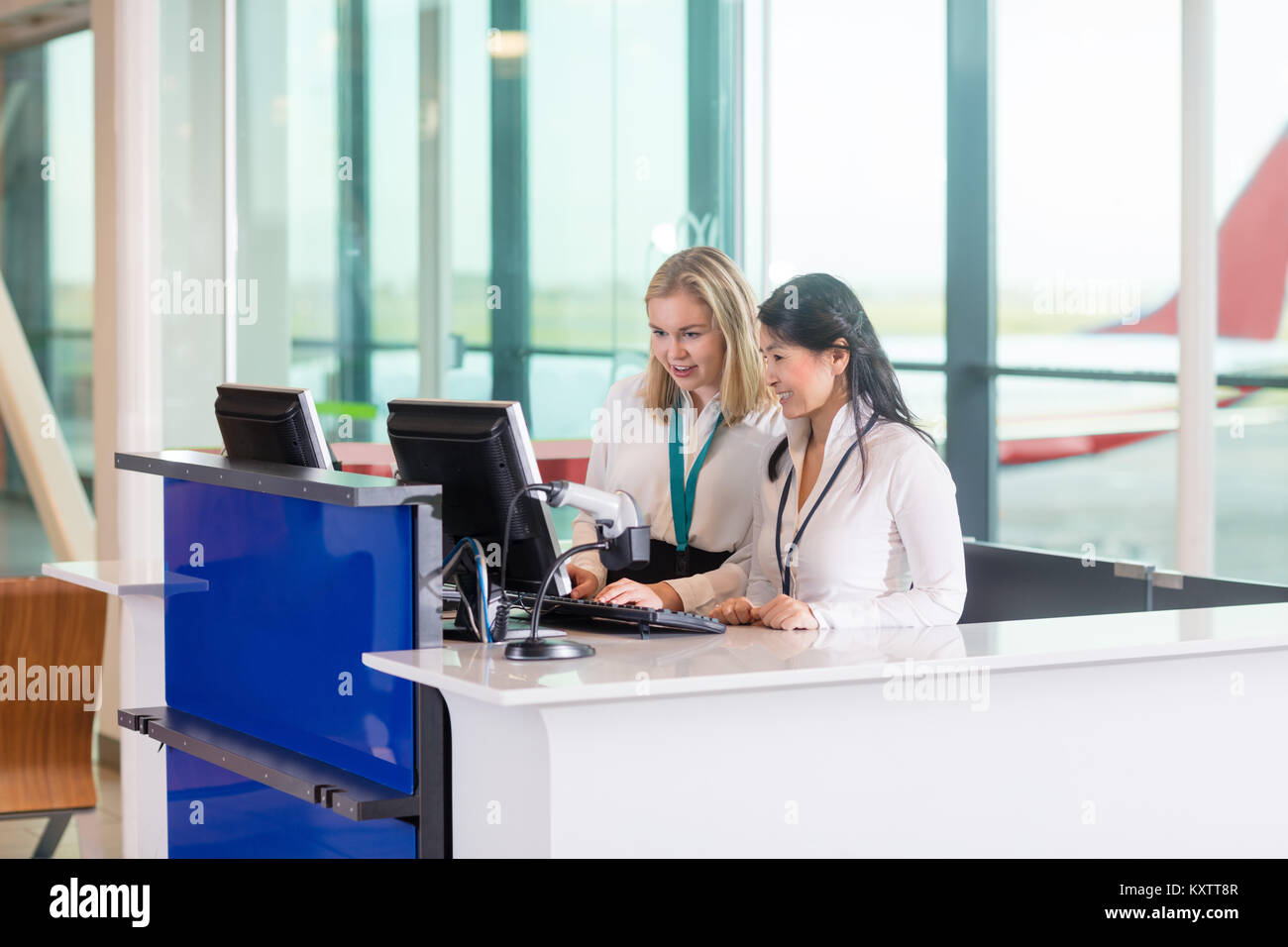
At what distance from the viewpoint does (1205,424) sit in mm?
4719

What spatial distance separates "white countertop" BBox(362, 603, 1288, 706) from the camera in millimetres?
2094

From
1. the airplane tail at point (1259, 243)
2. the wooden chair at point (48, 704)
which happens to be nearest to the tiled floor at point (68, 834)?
the wooden chair at point (48, 704)

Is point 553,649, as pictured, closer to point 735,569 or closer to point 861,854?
point 861,854

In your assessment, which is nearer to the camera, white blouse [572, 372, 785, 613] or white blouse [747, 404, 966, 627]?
white blouse [747, 404, 966, 627]

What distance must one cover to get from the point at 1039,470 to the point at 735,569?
18.1 metres

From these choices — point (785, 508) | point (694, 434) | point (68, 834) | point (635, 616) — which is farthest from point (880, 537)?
point (68, 834)

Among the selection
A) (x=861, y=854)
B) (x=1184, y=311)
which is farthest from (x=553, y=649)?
(x=1184, y=311)

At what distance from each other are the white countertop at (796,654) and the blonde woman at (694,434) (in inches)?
24.7

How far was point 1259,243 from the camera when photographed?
8641 millimetres

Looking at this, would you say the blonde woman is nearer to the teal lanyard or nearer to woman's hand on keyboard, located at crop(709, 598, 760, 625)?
the teal lanyard

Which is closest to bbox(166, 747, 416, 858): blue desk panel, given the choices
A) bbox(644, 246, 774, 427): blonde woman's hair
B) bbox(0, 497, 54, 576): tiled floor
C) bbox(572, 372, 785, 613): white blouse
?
bbox(572, 372, 785, 613): white blouse

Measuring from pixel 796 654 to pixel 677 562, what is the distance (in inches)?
43.4

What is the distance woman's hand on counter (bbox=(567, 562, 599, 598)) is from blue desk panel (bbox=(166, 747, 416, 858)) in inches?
28.4

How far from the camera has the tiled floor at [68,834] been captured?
464 centimetres
